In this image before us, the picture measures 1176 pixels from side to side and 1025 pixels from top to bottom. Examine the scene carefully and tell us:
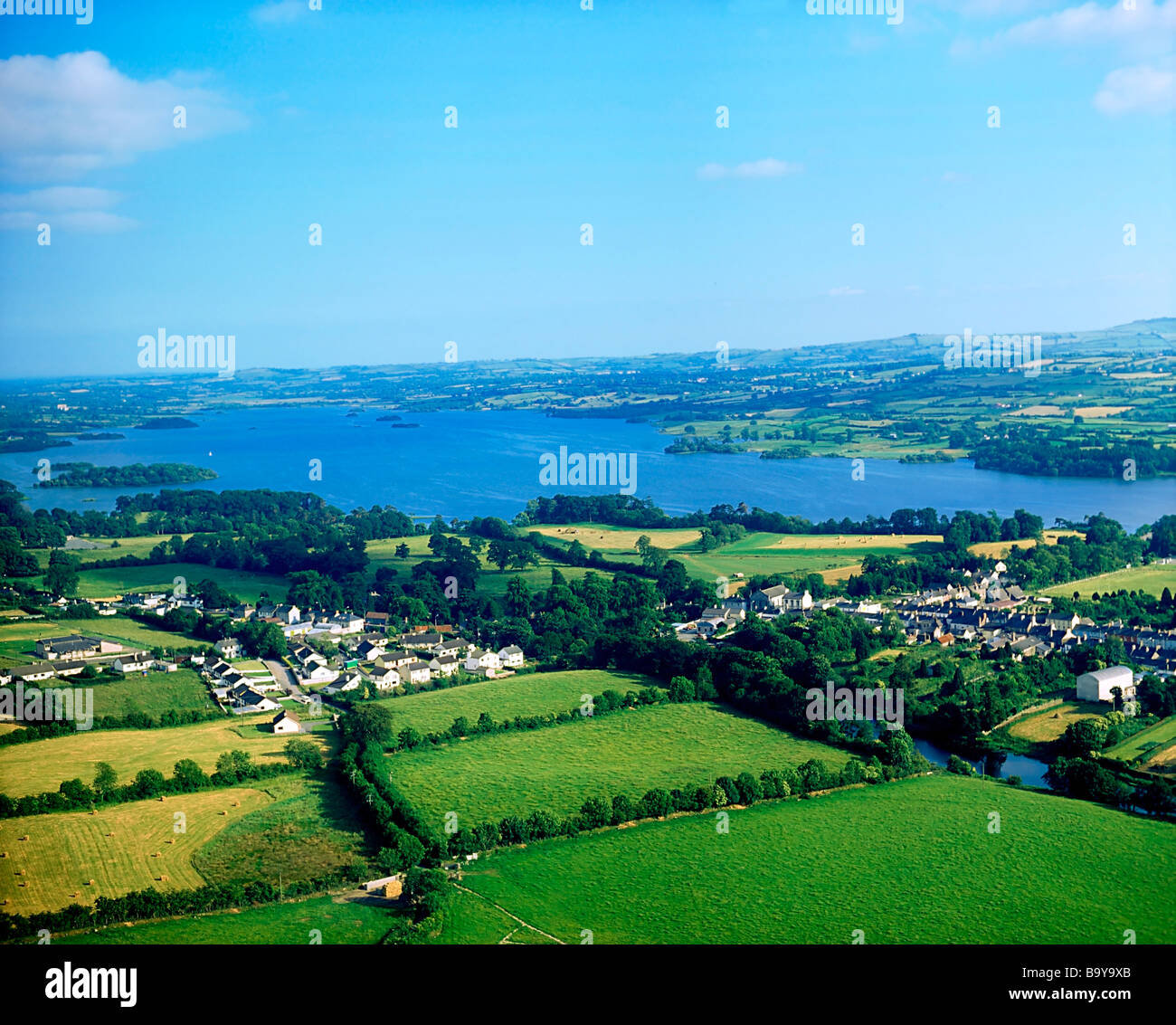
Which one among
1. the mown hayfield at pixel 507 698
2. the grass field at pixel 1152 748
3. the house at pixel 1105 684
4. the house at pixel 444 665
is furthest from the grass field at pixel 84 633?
the grass field at pixel 1152 748

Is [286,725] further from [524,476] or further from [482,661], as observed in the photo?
[524,476]

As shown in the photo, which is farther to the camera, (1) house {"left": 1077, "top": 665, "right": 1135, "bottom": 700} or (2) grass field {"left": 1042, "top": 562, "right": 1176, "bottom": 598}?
(2) grass field {"left": 1042, "top": 562, "right": 1176, "bottom": 598}

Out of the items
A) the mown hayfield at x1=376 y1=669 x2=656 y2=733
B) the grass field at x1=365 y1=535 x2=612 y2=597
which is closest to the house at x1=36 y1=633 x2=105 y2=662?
the mown hayfield at x1=376 y1=669 x2=656 y2=733

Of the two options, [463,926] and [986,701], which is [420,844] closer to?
[463,926]

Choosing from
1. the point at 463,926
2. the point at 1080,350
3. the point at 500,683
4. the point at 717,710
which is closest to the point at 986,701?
the point at 717,710

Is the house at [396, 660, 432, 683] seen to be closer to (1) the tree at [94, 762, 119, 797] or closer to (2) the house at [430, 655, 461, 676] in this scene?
(2) the house at [430, 655, 461, 676]

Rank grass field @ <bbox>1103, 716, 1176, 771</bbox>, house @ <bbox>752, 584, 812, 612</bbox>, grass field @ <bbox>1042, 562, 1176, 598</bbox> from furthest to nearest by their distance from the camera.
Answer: grass field @ <bbox>1042, 562, 1176, 598</bbox>, house @ <bbox>752, 584, 812, 612</bbox>, grass field @ <bbox>1103, 716, 1176, 771</bbox>
